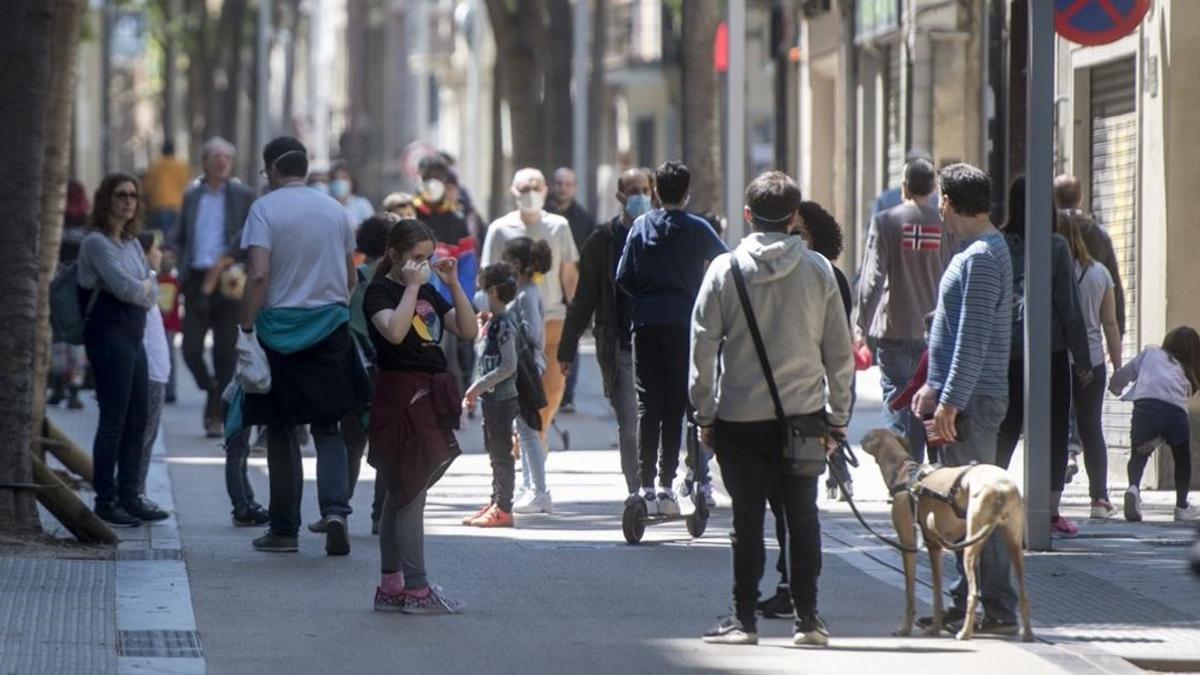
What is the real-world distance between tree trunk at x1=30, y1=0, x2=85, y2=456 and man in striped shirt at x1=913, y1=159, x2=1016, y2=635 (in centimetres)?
606

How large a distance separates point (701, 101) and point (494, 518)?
31.8 feet

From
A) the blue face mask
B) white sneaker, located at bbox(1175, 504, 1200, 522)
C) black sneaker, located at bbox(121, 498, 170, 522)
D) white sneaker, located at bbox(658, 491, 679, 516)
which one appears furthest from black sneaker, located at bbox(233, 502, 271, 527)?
white sneaker, located at bbox(1175, 504, 1200, 522)

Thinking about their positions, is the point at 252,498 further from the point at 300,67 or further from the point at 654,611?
the point at 300,67

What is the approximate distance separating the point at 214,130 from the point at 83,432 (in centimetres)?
3855

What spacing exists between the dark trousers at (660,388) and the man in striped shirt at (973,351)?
242cm

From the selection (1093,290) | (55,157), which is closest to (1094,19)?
(1093,290)

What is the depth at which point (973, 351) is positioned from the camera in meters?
9.91

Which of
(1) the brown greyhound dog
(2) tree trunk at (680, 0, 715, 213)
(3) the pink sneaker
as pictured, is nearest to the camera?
(1) the brown greyhound dog

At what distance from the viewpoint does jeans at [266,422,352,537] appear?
12102 mm

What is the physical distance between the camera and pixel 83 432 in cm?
1955

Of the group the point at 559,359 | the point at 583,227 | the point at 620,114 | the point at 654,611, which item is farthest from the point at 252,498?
the point at 620,114

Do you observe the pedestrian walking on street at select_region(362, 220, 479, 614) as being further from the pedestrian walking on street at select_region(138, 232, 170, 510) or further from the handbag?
the pedestrian walking on street at select_region(138, 232, 170, 510)

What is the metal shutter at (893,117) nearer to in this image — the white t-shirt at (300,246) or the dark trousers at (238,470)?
the dark trousers at (238,470)

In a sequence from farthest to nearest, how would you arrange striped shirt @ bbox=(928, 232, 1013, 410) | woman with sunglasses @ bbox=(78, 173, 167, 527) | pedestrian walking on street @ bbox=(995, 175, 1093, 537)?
woman with sunglasses @ bbox=(78, 173, 167, 527) < pedestrian walking on street @ bbox=(995, 175, 1093, 537) < striped shirt @ bbox=(928, 232, 1013, 410)
